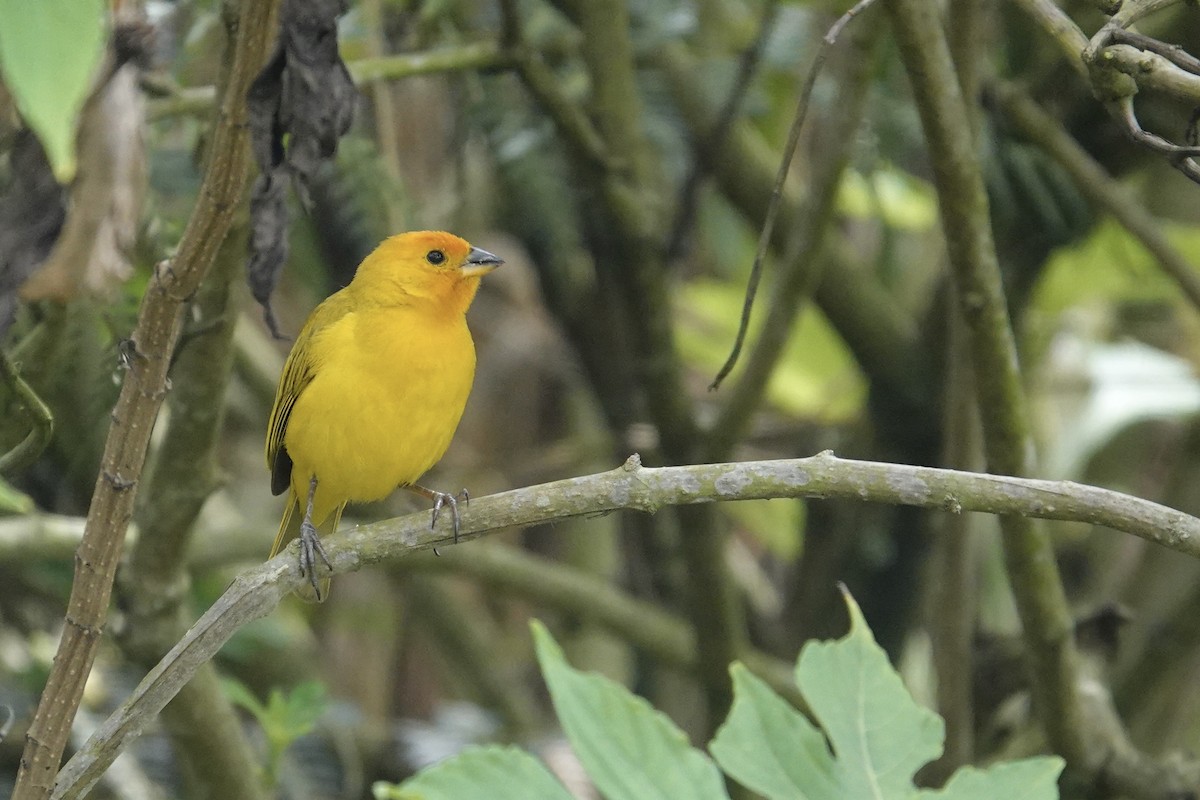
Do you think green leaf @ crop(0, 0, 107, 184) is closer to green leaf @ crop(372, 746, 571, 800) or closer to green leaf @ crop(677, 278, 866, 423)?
green leaf @ crop(372, 746, 571, 800)

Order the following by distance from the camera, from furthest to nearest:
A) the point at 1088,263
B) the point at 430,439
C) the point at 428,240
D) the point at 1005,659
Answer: the point at 1088,263
the point at 1005,659
the point at 428,240
the point at 430,439

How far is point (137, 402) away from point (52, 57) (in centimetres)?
77

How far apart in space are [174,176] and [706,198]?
7.52ft

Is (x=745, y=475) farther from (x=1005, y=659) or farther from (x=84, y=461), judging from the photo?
(x=1005, y=659)

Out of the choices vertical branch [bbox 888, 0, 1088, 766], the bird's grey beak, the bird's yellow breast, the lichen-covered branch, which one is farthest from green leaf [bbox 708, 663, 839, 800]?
the lichen-covered branch

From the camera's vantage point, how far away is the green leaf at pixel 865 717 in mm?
2115

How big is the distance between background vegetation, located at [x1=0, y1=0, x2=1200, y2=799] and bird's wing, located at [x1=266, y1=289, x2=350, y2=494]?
25cm

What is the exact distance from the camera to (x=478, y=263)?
10.9 ft

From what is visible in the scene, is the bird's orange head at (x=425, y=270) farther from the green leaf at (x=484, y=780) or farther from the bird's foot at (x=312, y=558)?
the green leaf at (x=484, y=780)

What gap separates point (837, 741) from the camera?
213cm

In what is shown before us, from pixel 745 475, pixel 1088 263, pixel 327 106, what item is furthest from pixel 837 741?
pixel 1088 263

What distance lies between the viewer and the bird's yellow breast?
296 cm

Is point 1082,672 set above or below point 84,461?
below

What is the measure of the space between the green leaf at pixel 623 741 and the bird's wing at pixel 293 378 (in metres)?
1.11
